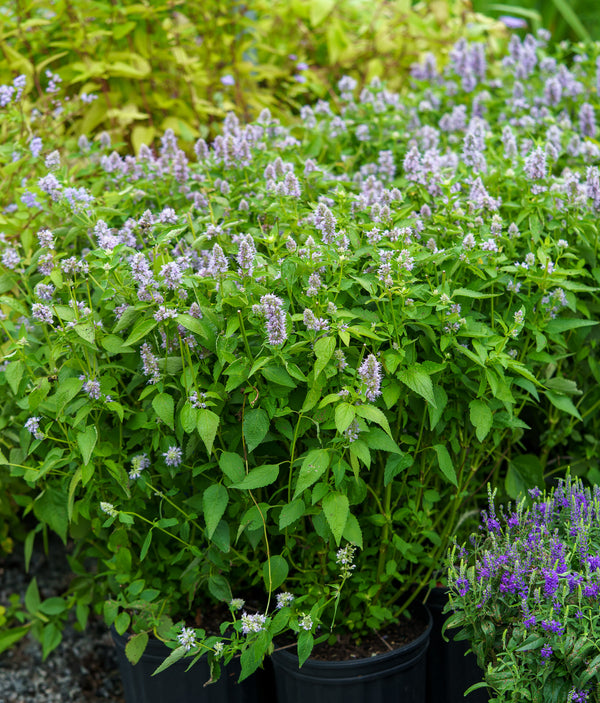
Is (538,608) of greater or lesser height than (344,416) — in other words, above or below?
below

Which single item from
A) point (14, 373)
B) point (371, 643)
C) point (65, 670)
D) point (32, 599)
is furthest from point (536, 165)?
point (65, 670)

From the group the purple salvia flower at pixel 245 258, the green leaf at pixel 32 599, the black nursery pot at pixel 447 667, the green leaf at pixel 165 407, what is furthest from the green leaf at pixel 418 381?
the green leaf at pixel 32 599

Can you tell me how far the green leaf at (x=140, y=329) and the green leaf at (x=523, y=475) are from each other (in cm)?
122

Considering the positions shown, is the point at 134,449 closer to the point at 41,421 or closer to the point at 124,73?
the point at 41,421

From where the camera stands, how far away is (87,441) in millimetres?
2041

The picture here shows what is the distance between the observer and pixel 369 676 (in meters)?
2.22

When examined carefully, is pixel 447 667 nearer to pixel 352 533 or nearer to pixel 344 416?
pixel 352 533

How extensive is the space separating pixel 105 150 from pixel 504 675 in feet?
7.21

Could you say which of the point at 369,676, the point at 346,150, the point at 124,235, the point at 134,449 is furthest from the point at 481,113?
the point at 369,676

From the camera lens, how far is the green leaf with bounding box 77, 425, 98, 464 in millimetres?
2008

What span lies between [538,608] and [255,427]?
2.57ft

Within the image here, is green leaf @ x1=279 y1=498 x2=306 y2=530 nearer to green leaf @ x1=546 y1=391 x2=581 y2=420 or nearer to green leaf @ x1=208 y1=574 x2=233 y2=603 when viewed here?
green leaf @ x1=208 y1=574 x2=233 y2=603

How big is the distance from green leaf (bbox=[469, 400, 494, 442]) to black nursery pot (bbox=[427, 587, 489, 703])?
587mm

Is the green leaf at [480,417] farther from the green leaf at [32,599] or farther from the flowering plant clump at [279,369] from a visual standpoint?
the green leaf at [32,599]
